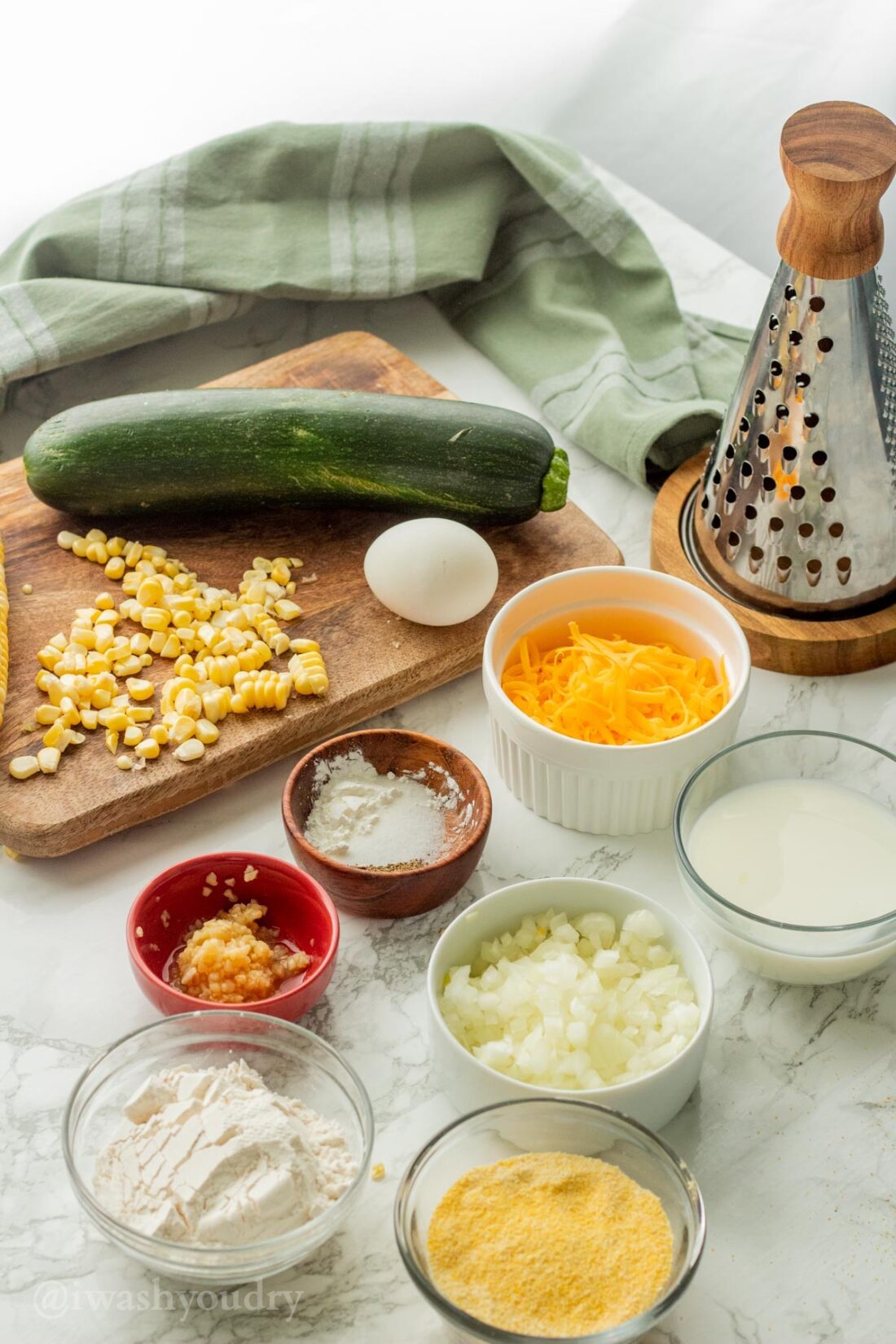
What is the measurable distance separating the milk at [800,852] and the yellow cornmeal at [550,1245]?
313 millimetres

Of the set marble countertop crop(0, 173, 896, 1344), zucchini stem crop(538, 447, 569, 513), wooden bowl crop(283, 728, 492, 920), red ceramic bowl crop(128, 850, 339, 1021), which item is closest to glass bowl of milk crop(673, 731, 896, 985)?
marble countertop crop(0, 173, 896, 1344)

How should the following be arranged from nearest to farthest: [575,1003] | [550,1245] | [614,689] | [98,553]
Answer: [550,1245] → [575,1003] → [614,689] → [98,553]

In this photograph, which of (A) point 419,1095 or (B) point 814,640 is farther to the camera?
(B) point 814,640

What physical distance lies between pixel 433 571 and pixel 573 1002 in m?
0.59

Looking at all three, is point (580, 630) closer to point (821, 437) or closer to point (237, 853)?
point (821, 437)

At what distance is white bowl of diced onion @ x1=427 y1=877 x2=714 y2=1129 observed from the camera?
116 cm

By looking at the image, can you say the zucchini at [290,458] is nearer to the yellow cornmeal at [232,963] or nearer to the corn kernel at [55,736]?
the corn kernel at [55,736]

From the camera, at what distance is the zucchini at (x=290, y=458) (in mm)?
1751

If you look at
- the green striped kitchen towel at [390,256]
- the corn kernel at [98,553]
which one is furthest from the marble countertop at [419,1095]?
the green striped kitchen towel at [390,256]

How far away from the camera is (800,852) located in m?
1.32

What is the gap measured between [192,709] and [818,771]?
2.26 feet

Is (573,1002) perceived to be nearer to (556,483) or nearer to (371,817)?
(371,817)

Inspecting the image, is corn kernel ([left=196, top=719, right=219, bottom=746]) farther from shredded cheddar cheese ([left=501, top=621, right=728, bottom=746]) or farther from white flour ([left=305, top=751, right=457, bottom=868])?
shredded cheddar cheese ([left=501, top=621, right=728, bottom=746])

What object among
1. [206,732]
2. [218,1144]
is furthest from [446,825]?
[218,1144]
